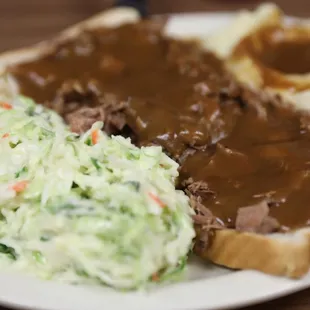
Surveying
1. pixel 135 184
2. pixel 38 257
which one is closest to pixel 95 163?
pixel 135 184

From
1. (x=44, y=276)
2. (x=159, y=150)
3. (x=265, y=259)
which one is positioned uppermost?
(x=159, y=150)

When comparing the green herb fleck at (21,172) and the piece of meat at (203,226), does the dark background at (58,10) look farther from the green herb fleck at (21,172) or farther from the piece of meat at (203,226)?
the piece of meat at (203,226)

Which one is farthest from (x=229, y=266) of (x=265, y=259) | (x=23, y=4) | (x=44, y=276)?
(x=23, y=4)

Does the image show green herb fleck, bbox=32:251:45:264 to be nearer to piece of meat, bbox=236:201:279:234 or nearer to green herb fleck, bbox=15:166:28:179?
green herb fleck, bbox=15:166:28:179

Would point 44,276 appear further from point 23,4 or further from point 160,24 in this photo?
point 23,4

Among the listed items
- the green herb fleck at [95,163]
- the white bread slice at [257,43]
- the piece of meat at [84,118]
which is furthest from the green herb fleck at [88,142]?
the white bread slice at [257,43]

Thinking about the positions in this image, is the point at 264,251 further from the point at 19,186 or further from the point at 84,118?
the point at 84,118
